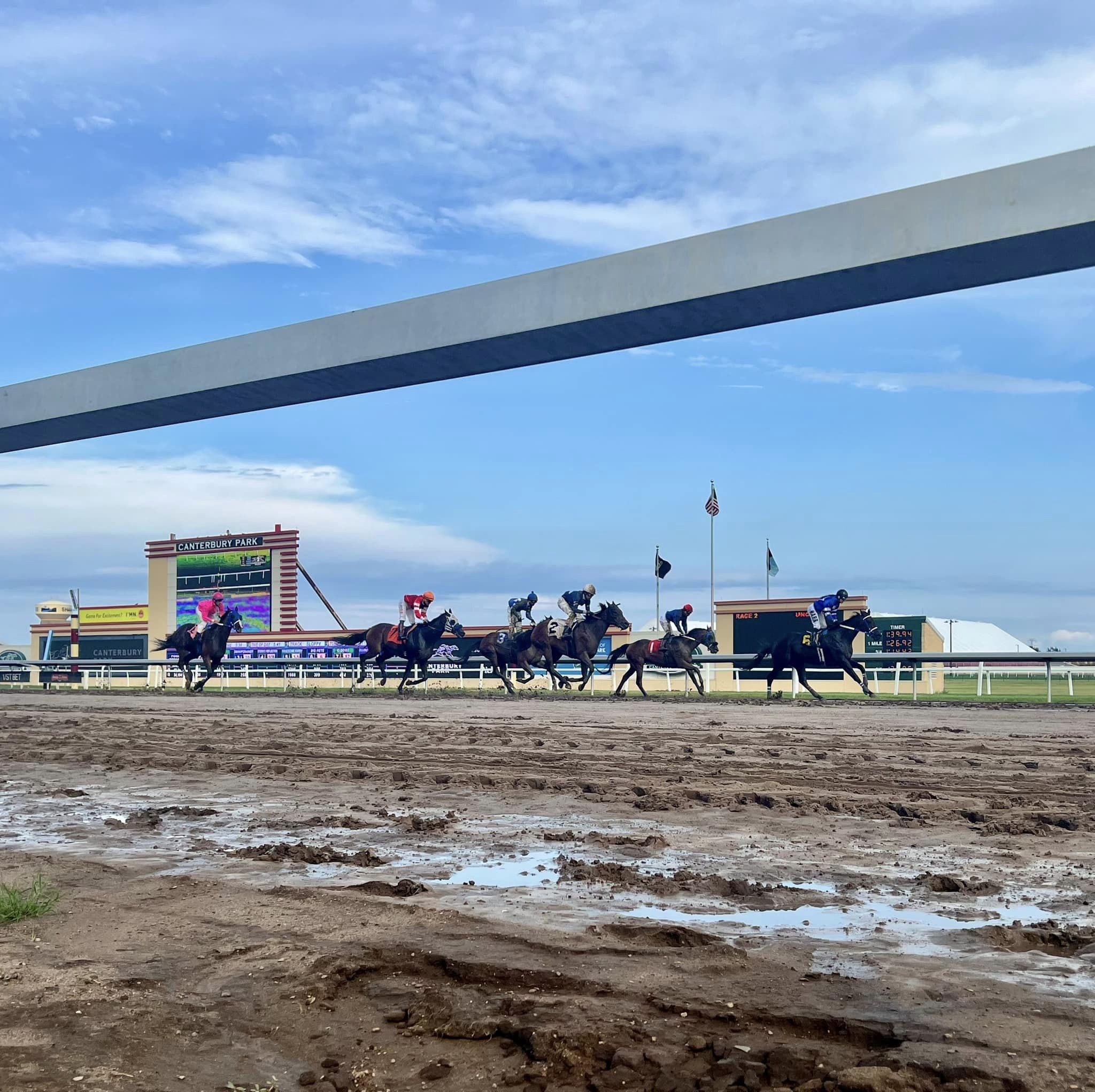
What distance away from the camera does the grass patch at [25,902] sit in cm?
417

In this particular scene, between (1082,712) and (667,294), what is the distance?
1093 cm

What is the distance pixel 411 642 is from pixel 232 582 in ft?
87.4

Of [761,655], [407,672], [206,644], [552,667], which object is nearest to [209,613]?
[206,644]

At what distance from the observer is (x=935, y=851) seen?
547 cm

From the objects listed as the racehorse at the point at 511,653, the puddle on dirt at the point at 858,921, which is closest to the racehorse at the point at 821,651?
the racehorse at the point at 511,653

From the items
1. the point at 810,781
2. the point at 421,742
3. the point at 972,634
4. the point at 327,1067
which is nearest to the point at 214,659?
the point at 421,742

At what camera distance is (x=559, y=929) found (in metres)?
3.99

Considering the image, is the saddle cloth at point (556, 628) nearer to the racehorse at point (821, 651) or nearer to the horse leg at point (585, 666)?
the horse leg at point (585, 666)

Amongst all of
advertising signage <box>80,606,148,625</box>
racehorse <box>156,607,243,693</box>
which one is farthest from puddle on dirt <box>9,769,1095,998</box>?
advertising signage <box>80,606,148,625</box>

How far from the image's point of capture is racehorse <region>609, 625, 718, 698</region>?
2256 cm

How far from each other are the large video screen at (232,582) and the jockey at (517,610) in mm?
24583

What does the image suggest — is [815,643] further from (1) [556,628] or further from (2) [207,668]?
(2) [207,668]

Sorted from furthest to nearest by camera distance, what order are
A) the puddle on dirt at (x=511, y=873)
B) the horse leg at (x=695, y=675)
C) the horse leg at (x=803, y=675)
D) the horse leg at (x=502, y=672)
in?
the horse leg at (x=502, y=672) → the horse leg at (x=695, y=675) → the horse leg at (x=803, y=675) → the puddle on dirt at (x=511, y=873)

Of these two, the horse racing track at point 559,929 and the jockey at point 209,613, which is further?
the jockey at point 209,613
